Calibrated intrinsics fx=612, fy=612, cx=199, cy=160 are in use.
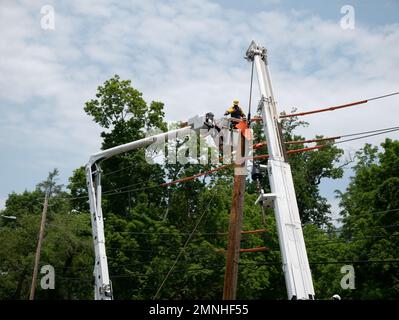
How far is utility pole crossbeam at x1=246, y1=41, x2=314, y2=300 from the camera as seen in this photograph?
9766 millimetres

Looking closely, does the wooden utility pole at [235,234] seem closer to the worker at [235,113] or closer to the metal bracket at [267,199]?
the worker at [235,113]

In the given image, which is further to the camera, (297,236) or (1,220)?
(1,220)

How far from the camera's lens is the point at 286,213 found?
33.5 ft

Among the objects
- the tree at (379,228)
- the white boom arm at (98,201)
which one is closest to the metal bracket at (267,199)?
the white boom arm at (98,201)

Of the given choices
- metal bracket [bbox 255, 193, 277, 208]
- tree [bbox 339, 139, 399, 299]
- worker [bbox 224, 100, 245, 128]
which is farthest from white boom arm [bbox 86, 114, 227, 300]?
tree [bbox 339, 139, 399, 299]

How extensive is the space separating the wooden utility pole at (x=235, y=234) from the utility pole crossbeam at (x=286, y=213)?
8.27 feet
